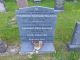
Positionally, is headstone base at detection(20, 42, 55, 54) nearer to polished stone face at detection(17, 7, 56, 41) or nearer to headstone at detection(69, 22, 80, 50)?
polished stone face at detection(17, 7, 56, 41)

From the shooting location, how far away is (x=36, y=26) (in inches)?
252

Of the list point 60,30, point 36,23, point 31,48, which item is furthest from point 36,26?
point 60,30

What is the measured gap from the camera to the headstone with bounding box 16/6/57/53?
6.25 metres

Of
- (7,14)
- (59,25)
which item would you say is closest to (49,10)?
(59,25)

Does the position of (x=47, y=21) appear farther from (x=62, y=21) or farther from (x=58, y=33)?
(x=62, y=21)

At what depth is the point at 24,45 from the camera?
6.62 m

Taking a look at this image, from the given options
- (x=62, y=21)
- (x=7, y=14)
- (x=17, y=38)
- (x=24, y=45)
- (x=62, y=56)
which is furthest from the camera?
(x=7, y=14)

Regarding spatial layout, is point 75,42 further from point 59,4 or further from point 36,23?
point 59,4

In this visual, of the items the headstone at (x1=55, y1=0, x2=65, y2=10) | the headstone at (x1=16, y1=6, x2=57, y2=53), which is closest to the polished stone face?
the headstone at (x1=16, y1=6, x2=57, y2=53)

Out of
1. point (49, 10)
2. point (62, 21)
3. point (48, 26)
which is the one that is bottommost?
point (62, 21)

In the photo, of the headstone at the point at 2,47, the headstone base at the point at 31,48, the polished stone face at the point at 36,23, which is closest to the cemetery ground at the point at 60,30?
the headstone base at the point at 31,48

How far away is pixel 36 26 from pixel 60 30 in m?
1.55

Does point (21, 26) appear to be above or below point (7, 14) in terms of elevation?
above

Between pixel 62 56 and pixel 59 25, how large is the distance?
7.01ft
